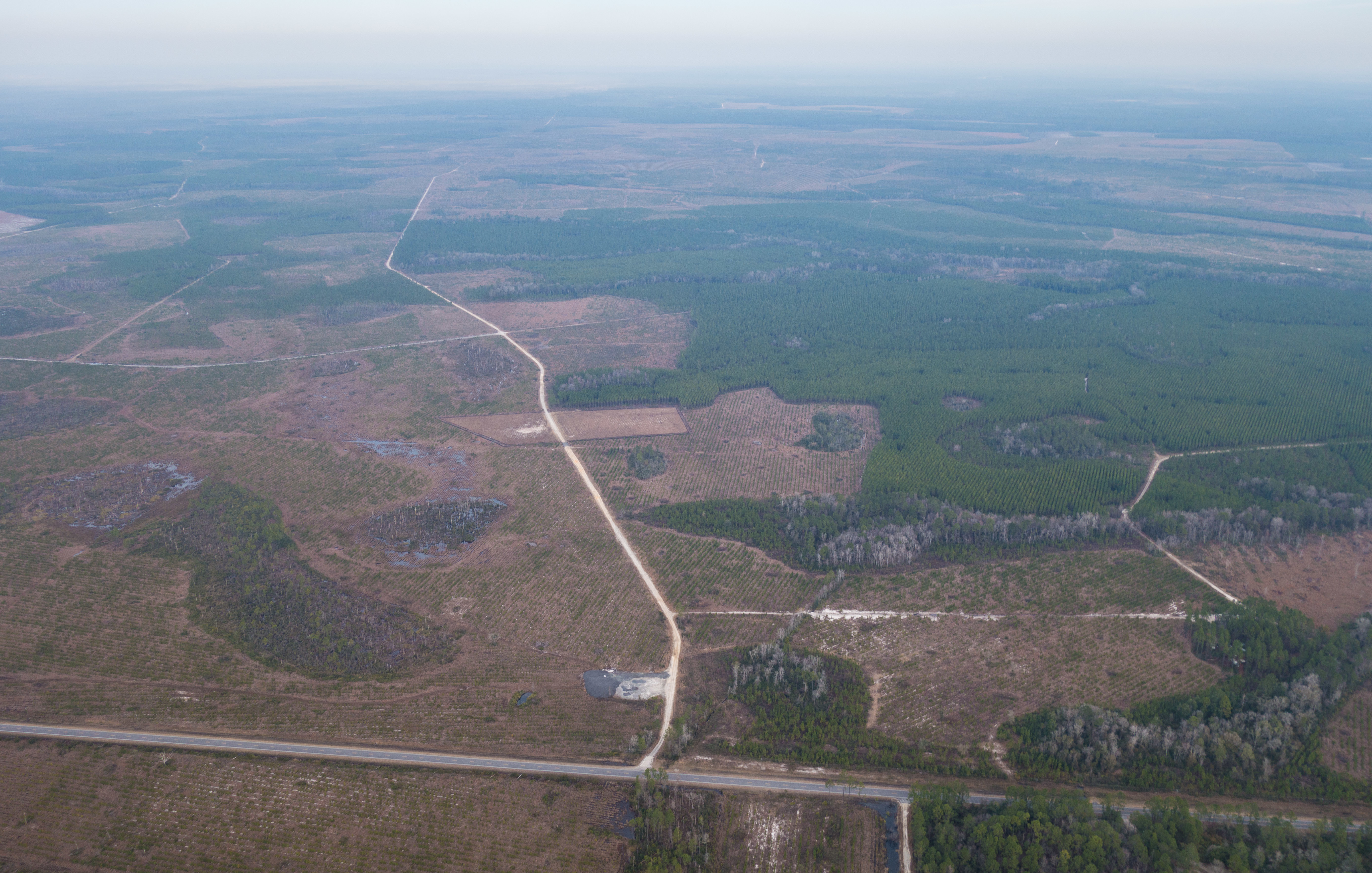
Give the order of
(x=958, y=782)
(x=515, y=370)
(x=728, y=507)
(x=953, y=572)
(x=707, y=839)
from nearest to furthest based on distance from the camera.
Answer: (x=707, y=839) → (x=958, y=782) → (x=953, y=572) → (x=728, y=507) → (x=515, y=370)

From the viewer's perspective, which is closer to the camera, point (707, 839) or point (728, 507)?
point (707, 839)

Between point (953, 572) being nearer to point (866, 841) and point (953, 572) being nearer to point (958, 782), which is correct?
point (958, 782)

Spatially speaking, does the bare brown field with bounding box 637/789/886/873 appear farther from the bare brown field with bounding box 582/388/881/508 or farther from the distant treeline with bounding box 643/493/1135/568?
the bare brown field with bounding box 582/388/881/508

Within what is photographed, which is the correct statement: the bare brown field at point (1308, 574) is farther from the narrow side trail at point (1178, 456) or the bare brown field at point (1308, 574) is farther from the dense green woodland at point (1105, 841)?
the dense green woodland at point (1105, 841)

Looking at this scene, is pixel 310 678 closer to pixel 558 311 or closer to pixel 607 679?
pixel 607 679

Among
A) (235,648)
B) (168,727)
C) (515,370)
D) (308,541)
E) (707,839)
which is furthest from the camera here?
(515,370)

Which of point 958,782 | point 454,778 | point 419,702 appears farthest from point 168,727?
point 958,782

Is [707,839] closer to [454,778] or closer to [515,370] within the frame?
[454,778]
